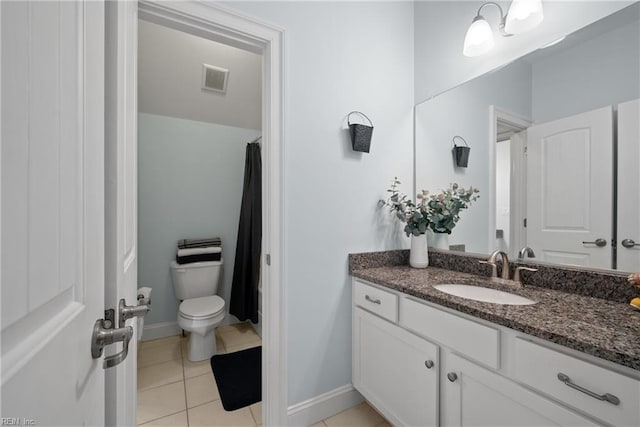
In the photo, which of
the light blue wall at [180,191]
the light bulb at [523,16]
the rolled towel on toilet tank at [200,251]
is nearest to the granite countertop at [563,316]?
the light bulb at [523,16]

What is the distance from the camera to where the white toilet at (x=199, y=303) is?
6.50 ft

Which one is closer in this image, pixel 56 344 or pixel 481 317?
pixel 56 344

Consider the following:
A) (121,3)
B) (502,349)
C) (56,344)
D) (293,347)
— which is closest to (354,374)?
(293,347)

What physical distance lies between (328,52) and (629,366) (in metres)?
1.71

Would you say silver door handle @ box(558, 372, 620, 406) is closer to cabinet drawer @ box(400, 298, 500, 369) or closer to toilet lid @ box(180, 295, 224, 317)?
cabinet drawer @ box(400, 298, 500, 369)

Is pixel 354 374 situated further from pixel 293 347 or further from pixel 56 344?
pixel 56 344

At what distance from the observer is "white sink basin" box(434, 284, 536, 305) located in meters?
1.21

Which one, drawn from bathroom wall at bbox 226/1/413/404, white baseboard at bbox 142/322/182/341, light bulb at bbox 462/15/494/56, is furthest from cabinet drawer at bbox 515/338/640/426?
white baseboard at bbox 142/322/182/341

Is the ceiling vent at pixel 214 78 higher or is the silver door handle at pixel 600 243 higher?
the ceiling vent at pixel 214 78

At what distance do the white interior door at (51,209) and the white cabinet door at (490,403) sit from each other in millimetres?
1082

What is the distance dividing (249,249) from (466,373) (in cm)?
201

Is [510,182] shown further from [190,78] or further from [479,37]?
[190,78]

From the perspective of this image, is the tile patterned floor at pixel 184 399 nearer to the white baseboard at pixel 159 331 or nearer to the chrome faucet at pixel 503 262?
the white baseboard at pixel 159 331

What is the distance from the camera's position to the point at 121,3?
568mm
